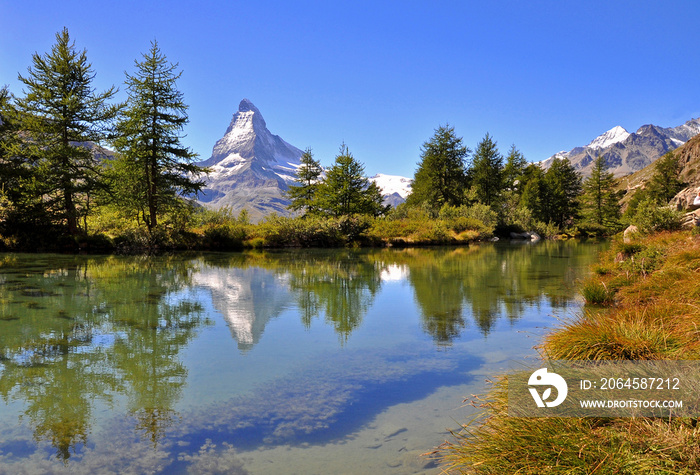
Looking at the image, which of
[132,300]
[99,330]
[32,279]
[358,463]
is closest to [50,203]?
[32,279]

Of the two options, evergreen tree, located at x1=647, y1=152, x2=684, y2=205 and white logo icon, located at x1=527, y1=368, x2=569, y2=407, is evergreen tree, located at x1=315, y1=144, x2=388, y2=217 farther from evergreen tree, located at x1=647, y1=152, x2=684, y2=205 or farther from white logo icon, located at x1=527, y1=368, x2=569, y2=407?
evergreen tree, located at x1=647, y1=152, x2=684, y2=205

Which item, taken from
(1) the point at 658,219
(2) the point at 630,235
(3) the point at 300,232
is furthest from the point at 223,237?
(1) the point at 658,219

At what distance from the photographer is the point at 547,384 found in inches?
135

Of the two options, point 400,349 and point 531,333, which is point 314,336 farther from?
point 531,333

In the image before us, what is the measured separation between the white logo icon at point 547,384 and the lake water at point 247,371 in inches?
37.4

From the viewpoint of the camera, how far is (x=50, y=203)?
2444 cm

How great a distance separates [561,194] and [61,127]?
57053mm

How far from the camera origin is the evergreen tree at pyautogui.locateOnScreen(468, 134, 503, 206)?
52844 millimetres

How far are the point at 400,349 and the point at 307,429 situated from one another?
112 inches

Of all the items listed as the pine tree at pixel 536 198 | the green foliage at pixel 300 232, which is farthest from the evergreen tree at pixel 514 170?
the green foliage at pixel 300 232

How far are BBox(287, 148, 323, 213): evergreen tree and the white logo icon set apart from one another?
39293 mm

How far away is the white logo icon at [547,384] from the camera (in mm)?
3219

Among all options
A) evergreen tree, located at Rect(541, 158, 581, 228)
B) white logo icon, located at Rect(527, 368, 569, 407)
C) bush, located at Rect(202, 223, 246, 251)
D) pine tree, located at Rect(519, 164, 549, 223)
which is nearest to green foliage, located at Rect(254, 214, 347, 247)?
bush, located at Rect(202, 223, 246, 251)

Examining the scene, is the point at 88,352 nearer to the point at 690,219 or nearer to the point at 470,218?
the point at 690,219
